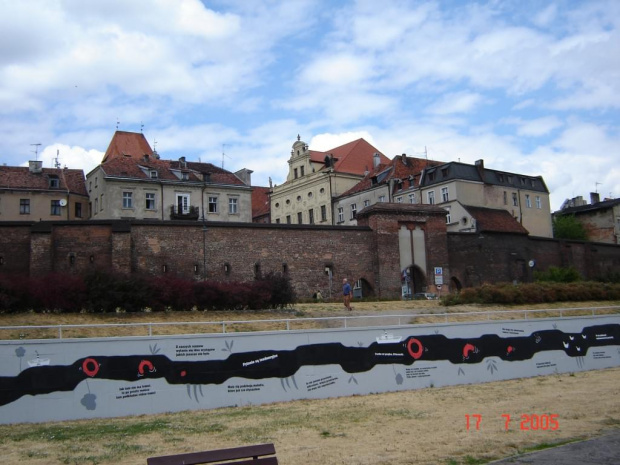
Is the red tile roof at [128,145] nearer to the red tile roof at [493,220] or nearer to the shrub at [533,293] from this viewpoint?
the red tile roof at [493,220]

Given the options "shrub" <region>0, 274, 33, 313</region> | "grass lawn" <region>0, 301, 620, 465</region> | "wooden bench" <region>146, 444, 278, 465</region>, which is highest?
"shrub" <region>0, 274, 33, 313</region>

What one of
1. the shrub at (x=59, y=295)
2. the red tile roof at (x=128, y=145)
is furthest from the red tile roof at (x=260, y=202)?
the shrub at (x=59, y=295)

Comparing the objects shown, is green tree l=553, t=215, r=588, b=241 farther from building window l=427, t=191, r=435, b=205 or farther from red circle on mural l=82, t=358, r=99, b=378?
red circle on mural l=82, t=358, r=99, b=378

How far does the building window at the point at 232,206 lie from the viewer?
200 feet

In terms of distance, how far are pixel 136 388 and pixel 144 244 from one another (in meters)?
19.1

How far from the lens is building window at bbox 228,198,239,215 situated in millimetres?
60925

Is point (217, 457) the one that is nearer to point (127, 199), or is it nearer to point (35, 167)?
point (127, 199)

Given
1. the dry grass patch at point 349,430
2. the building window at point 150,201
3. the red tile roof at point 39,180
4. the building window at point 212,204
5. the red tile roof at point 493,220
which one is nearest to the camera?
the dry grass patch at point 349,430

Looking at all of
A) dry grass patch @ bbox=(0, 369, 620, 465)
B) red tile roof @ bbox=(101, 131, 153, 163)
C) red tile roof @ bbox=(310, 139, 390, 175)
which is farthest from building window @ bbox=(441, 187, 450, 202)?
dry grass patch @ bbox=(0, 369, 620, 465)

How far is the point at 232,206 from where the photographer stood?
61.2 m

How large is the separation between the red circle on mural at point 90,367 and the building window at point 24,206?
4419cm

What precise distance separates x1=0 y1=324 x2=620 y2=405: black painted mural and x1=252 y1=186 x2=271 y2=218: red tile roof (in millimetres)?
57048

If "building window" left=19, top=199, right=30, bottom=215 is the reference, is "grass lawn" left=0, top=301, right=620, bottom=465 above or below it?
below

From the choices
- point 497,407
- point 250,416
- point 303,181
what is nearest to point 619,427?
point 497,407
